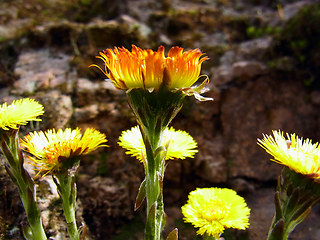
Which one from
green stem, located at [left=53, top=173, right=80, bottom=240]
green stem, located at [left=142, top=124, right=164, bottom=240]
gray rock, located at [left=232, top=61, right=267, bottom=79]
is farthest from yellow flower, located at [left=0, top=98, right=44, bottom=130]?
gray rock, located at [left=232, top=61, right=267, bottom=79]

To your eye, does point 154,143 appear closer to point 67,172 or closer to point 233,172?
point 67,172

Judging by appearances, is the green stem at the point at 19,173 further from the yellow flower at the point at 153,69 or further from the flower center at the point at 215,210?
the flower center at the point at 215,210

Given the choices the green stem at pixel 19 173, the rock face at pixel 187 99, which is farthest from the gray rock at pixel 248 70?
the green stem at pixel 19 173

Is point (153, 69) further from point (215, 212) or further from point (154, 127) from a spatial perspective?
point (215, 212)

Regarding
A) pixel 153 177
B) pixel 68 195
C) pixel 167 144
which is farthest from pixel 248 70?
pixel 68 195

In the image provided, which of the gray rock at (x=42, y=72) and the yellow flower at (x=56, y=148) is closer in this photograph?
the yellow flower at (x=56, y=148)

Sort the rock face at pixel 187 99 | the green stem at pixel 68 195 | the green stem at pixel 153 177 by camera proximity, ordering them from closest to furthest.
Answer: the green stem at pixel 153 177 → the green stem at pixel 68 195 → the rock face at pixel 187 99

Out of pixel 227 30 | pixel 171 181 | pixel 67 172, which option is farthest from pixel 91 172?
pixel 227 30
